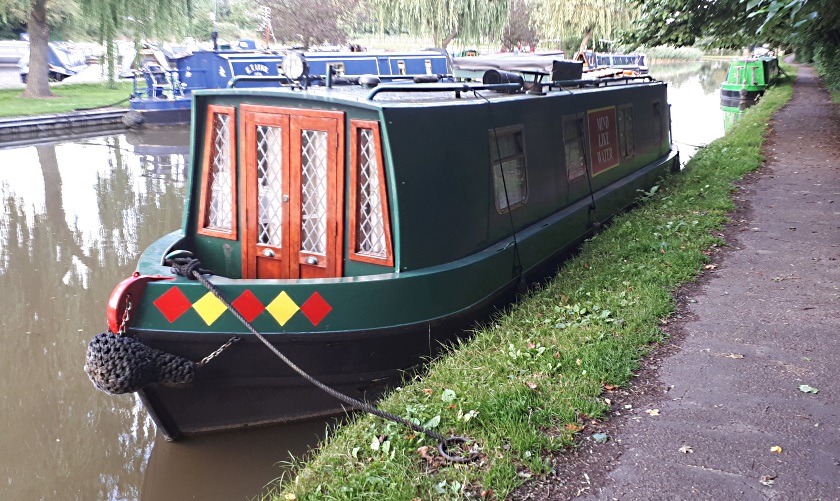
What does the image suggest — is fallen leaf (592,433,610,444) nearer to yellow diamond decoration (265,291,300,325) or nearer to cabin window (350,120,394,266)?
cabin window (350,120,394,266)

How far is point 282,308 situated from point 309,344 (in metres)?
0.31

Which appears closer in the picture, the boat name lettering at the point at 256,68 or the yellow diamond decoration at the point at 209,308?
the yellow diamond decoration at the point at 209,308

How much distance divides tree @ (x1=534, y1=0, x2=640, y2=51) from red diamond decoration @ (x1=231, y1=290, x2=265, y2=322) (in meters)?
35.7

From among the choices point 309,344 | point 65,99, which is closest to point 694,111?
point 65,99

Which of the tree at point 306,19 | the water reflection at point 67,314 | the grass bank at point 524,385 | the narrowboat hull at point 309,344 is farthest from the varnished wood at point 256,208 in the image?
the tree at point 306,19

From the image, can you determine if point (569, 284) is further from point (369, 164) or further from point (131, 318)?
point (131, 318)

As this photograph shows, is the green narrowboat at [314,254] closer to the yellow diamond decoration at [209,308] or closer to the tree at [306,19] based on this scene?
the yellow diamond decoration at [209,308]

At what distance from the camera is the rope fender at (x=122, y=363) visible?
15.2 feet

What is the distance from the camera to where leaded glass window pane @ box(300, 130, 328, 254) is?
5.27 m

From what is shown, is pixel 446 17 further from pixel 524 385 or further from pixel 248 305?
pixel 524 385

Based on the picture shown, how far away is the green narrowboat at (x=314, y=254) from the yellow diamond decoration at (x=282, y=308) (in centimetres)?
1

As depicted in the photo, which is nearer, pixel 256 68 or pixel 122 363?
pixel 122 363

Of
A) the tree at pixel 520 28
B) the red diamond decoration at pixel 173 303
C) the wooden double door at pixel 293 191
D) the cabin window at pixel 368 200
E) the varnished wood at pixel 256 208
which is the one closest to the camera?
the red diamond decoration at pixel 173 303

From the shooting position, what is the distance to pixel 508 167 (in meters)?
6.37
